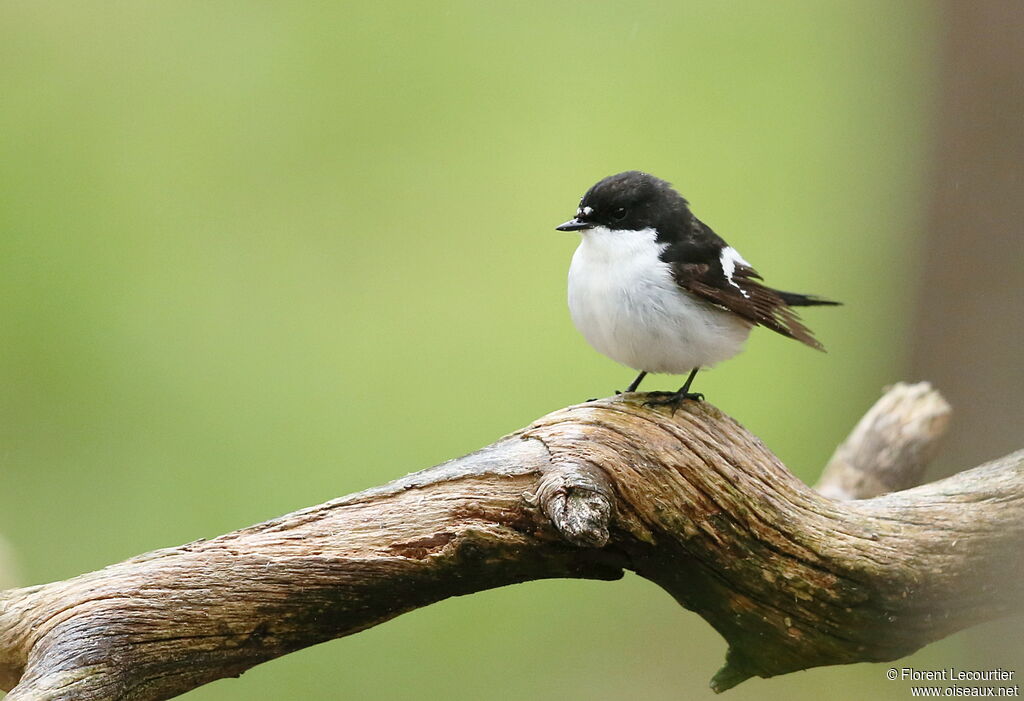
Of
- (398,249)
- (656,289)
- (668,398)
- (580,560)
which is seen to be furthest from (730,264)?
(398,249)

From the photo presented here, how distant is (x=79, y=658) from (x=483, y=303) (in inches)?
141

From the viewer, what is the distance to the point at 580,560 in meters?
2.30

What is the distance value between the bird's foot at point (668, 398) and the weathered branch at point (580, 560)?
1.7 inches

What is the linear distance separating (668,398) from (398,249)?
303 cm

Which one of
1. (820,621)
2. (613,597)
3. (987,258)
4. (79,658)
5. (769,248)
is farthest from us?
(769,248)

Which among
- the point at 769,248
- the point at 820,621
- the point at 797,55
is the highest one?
the point at 797,55

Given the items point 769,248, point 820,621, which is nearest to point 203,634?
point 820,621

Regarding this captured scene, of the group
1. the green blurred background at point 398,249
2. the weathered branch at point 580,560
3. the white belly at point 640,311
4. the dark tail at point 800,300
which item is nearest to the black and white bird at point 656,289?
the white belly at point 640,311

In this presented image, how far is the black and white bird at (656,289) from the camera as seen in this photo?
2559 millimetres

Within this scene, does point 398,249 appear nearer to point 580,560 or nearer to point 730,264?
point 730,264

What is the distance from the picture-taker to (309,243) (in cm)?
532

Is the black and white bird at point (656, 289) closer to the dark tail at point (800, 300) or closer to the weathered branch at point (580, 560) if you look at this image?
the weathered branch at point (580, 560)

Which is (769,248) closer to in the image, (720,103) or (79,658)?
(720,103)

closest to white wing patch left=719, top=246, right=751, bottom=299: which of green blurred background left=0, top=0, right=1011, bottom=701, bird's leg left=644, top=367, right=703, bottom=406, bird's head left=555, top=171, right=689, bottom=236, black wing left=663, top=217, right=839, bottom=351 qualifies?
black wing left=663, top=217, right=839, bottom=351
